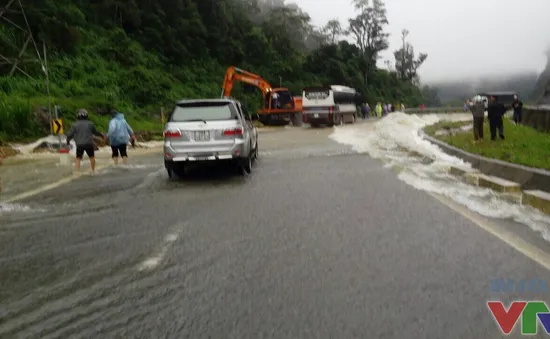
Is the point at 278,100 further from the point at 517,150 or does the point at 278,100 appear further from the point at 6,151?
the point at 517,150

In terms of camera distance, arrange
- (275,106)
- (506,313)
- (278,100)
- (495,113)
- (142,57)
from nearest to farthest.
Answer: (506,313)
(495,113)
(275,106)
(278,100)
(142,57)

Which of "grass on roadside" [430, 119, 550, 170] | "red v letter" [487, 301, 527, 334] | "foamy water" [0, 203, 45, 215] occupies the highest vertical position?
"foamy water" [0, 203, 45, 215]

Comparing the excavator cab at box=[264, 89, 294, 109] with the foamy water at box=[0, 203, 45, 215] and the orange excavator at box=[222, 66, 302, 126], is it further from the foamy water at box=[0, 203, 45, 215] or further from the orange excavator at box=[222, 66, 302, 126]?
the foamy water at box=[0, 203, 45, 215]

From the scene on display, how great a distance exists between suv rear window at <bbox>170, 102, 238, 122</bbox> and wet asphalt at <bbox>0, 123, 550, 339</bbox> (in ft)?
8.38

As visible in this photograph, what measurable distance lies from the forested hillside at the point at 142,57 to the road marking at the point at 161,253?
16.9 metres

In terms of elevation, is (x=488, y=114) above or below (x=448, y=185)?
above

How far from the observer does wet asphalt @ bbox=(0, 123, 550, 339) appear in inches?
158

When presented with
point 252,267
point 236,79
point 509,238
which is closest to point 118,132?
point 252,267

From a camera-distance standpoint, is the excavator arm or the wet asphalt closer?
the wet asphalt

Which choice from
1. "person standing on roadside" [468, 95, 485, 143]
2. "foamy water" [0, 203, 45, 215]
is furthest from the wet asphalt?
"person standing on roadside" [468, 95, 485, 143]

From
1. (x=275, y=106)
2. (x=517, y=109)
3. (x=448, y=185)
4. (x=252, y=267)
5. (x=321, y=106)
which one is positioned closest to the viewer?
(x=252, y=267)

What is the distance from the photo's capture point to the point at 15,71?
28.6 m

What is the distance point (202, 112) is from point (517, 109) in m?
20.3

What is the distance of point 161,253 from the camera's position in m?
5.93
